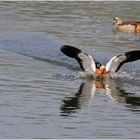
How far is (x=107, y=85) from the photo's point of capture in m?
19.1

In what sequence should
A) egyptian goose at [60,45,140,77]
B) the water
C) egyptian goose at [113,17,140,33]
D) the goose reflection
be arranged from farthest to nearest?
egyptian goose at [113,17,140,33] → egyptian goose at [60,45,140,77] → the goose reflection → the water

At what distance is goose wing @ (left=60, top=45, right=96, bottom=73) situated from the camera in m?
20.2

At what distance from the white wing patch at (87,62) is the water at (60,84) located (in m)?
0.22

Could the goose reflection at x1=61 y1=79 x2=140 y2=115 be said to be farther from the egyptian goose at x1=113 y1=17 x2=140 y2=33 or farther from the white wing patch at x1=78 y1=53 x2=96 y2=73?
the egyptian goose at x1=113 y1=17 x2=140 y2=33

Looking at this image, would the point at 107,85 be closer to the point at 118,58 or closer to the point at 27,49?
the point at 118,58

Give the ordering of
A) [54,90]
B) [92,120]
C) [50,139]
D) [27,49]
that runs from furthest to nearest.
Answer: [27,49] → [54,90] → [92,120] → [50,139]

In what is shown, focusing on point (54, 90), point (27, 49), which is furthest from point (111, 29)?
point (54, 90)

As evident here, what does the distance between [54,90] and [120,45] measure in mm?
10038

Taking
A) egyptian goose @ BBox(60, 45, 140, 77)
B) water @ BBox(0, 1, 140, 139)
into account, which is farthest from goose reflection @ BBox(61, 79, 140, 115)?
egyptian goose @ BBox(60, 45, 140, 77)

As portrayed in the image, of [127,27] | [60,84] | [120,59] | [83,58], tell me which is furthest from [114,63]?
[127,27]

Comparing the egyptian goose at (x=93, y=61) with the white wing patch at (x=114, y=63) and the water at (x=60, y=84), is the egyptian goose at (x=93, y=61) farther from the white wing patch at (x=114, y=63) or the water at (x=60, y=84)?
the water at (x=60, y=84)

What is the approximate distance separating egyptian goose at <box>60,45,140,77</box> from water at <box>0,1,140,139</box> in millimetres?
214

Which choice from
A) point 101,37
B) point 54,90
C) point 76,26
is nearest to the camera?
point 54,90

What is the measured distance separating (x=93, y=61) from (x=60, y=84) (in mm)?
1879
